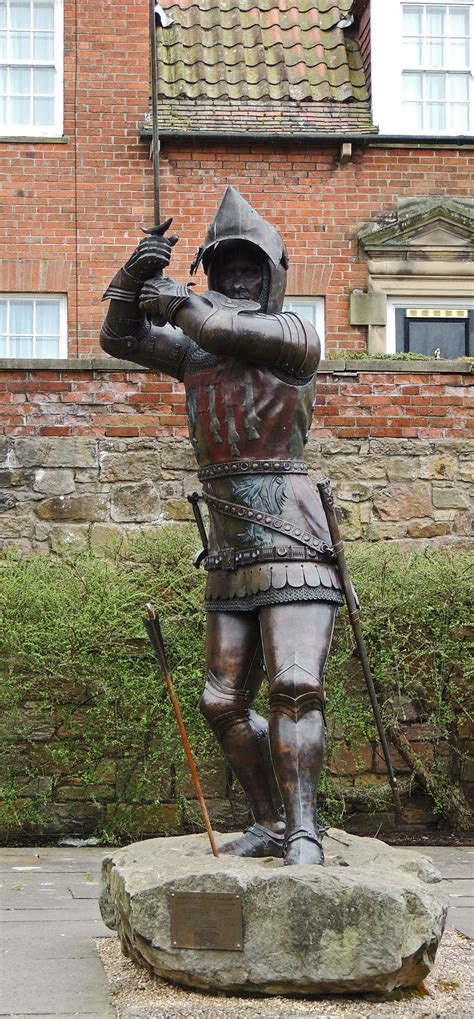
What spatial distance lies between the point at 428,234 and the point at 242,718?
10379 millimetres

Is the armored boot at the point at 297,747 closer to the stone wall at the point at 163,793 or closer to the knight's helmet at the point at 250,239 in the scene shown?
the knight's helmet at the point at 250,239

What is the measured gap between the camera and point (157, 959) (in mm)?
4297

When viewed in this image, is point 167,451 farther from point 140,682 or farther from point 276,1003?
point 276,1003

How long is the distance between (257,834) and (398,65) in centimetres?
1146

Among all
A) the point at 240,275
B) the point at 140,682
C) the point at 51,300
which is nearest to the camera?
the point at 240,275

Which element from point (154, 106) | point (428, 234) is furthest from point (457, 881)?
point (428, 234)

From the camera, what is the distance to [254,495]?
4824mm

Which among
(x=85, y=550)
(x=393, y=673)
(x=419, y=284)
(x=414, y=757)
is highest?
(x=419, y=284)

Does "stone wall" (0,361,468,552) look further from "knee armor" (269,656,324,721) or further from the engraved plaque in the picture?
the engraved plaque

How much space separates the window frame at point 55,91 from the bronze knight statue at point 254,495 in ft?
33.1

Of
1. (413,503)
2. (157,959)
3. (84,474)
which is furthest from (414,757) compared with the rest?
(157,959)

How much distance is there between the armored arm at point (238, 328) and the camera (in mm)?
4676

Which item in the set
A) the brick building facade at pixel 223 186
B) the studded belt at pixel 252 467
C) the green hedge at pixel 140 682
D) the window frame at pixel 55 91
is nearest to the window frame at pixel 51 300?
the brick building facade at pixel 223 186

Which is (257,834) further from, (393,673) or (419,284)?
(419,284)
